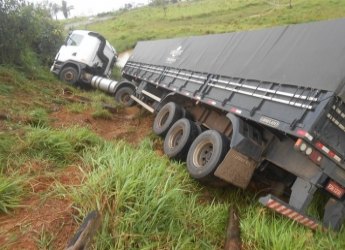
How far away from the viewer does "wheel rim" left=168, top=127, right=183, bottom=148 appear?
7.28 metres

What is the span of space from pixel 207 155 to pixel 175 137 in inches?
52.3

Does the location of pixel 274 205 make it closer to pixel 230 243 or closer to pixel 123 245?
pixel 230 243

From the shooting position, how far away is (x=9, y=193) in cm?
412

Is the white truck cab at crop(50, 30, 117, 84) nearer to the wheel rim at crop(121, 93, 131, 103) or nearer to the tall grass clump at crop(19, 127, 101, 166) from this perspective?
the wheel rim at crop(121, 93, 131, 103)

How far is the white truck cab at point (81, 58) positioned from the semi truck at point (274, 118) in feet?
23.6

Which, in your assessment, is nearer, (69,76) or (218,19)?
(69,76)

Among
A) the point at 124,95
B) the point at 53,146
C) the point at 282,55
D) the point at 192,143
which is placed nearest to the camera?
the point at 53,146

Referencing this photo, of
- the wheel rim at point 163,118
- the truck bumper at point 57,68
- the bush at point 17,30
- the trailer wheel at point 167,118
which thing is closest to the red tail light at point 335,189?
the trailer wheel at point 167,118

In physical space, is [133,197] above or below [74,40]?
below

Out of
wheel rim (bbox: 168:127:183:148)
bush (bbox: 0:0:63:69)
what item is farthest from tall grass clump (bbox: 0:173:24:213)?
bush (bbox: 0:0:63:69)

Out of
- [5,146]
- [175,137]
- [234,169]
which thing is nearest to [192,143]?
[175,137]

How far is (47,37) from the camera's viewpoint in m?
17.7

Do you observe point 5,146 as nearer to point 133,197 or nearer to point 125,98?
point 133,197

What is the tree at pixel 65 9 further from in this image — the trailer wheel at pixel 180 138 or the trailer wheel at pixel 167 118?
the trailer wheel at pixel 180 138
